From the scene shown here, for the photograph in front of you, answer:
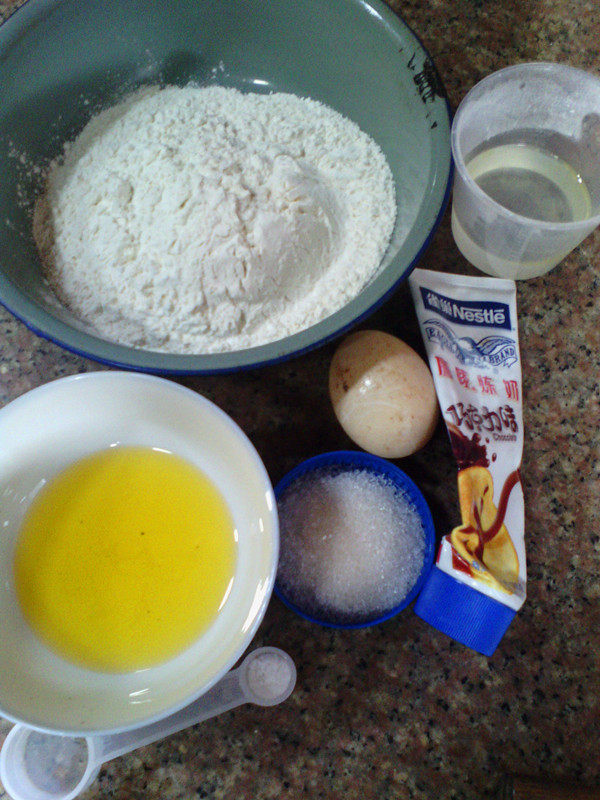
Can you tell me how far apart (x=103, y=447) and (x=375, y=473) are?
357mm

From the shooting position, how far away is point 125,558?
74 cm

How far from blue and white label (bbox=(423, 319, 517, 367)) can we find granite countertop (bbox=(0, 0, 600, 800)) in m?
0.05

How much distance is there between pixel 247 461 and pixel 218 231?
28 cm

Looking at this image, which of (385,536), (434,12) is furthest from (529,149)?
(385,536)

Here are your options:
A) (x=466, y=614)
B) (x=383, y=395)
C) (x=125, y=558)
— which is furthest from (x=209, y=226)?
(x=466, y=614)

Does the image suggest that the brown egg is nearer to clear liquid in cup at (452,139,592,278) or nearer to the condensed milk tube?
the condensed milk tube

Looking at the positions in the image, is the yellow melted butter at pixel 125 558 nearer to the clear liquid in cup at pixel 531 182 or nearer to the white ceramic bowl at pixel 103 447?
the white ceramic bowl at pixel 103 447

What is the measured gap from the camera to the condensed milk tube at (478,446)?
0.73 meters

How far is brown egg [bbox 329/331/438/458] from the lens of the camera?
75 cm

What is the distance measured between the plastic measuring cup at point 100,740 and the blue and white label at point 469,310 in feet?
1.63

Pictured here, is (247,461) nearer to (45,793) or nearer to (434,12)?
(45,793)

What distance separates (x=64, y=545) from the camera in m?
0.74

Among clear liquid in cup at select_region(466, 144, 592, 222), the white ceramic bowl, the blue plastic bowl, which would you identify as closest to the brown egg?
the blue plastic bowl

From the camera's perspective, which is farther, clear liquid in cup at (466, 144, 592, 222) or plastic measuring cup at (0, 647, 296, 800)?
clear liquid in cup at (466, 144, 592, 222)
